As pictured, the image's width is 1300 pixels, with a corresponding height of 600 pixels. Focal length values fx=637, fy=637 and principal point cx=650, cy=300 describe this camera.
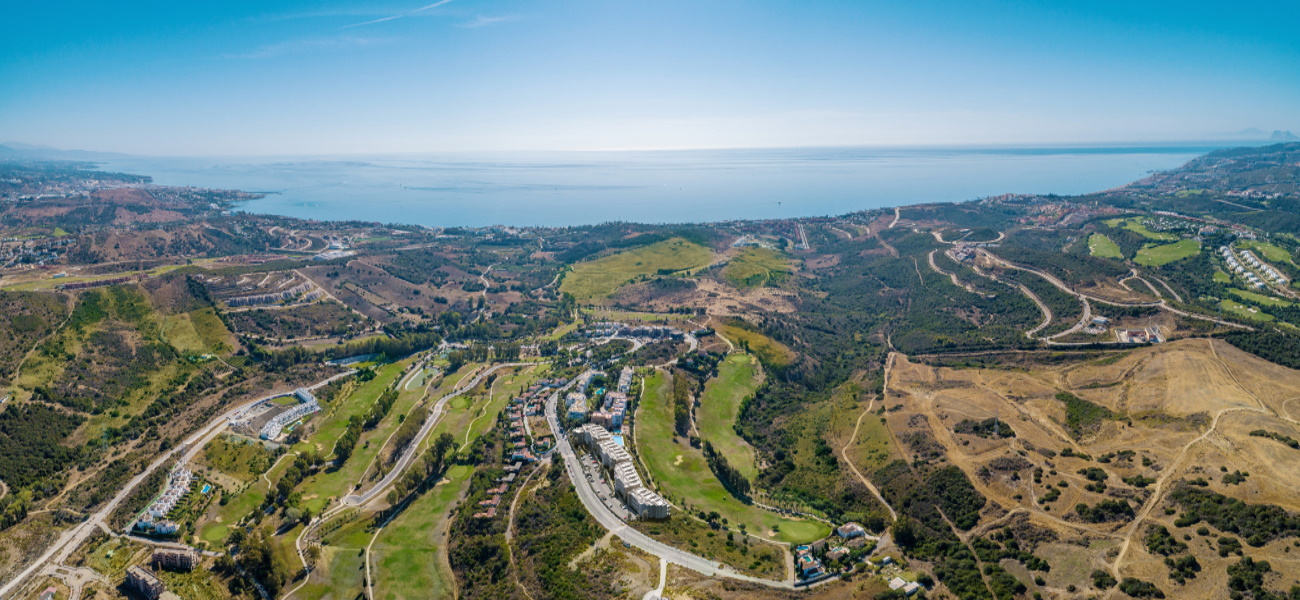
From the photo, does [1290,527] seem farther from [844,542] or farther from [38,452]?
[38,452]

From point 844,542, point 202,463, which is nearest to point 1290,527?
point 844,542

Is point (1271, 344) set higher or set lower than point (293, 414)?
higher

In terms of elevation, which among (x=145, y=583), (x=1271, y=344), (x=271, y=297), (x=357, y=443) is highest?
(x=1271, y=344)

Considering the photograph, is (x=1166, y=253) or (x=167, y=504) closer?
(x=167, y=504)

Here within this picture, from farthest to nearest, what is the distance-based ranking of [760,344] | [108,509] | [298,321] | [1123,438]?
[298,321]
[760,344]
[108,509]
[1123,438]

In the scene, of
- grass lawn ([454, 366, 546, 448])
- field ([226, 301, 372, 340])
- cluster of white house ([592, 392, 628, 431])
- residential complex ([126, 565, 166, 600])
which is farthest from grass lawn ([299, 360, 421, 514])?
cluster of white house ([592, 392, 628, 431])

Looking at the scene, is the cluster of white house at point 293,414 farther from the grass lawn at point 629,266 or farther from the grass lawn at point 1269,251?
the grass lawn at point 1269,251

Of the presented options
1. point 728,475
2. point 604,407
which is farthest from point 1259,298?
point 604,407

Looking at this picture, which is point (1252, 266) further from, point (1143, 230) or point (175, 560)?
point (175, 560)
